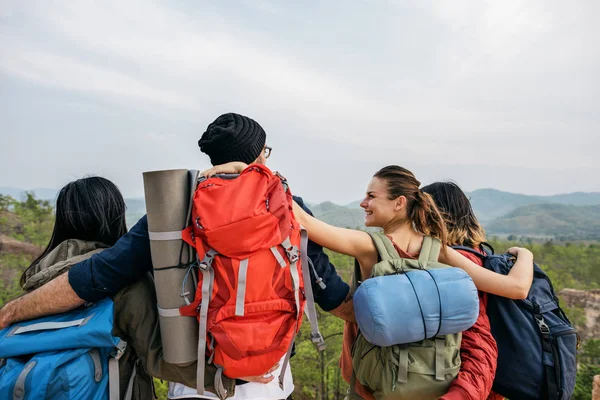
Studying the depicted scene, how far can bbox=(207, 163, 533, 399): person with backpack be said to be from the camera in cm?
174

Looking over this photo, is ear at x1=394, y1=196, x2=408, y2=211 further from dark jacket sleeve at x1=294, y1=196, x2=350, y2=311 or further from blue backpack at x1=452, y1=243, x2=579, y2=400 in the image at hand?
blue backpack at x1=452, y1=243, x2=579, y2=400

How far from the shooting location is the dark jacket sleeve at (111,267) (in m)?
1.62

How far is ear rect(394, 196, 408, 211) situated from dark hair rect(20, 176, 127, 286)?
58.8 inches

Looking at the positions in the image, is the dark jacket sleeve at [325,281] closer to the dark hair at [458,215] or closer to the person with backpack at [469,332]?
the person with backpack at [469,332]

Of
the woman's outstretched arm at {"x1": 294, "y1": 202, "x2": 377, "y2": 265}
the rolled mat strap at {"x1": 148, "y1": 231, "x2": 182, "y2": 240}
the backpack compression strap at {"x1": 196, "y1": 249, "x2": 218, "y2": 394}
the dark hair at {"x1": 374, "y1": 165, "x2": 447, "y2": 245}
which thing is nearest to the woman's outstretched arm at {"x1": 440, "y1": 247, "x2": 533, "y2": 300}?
the dark hair at {"x1": 374, "y1": 165, "x2": 447, "y2": 245}

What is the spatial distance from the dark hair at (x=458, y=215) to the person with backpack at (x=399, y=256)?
9.5 inches

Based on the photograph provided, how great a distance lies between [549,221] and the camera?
84500mm

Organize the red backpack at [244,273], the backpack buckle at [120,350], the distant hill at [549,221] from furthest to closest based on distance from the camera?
the distant hill at [549,221], the backpack buckle at [120,350], the red backpack at [244,273]

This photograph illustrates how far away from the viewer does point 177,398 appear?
1.72 meters

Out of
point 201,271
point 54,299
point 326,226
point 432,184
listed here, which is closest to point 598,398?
point 432,184

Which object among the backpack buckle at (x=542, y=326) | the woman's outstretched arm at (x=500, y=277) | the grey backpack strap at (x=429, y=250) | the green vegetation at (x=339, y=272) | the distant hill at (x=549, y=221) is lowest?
the distant hill at (x=549, y=221)

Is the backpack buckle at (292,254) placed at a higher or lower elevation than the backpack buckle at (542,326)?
higher

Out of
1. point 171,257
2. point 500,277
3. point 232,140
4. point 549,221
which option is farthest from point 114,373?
point 549,221

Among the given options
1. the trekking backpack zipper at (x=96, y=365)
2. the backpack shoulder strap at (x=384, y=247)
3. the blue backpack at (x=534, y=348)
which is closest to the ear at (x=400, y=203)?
the backpack shoulder strap at (x=384, y=247)
